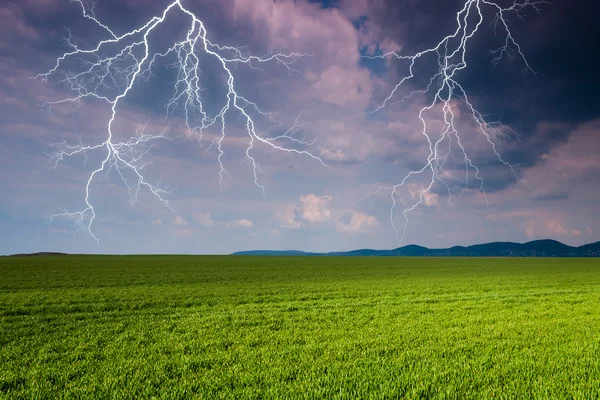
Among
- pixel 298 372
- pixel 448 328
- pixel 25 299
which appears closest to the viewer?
pixel 298 372

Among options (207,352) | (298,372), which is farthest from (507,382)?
(207,352)

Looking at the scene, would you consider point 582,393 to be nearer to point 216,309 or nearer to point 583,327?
point 583,327

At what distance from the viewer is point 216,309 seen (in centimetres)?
1455

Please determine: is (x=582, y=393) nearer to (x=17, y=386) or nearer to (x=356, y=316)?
(x=356, y=316)

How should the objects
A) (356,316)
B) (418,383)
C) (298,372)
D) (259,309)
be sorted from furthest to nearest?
(259,309), (356,316), (298,372), (418,383)

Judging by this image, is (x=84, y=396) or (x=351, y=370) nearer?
(x=84, y=396)

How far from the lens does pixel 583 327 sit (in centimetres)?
1064

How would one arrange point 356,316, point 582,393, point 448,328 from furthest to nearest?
point 356,316 → point 448,328 → point 582,393

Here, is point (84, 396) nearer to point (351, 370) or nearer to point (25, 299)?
point (351, 370)

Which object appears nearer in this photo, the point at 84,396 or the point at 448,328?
the point at 84,396

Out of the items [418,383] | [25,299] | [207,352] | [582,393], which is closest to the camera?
[582,393]

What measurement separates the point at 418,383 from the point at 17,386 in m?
6.69

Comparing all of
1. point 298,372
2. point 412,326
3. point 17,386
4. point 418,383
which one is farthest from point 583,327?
point 17,386

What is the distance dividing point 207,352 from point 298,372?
2451 millimetres
